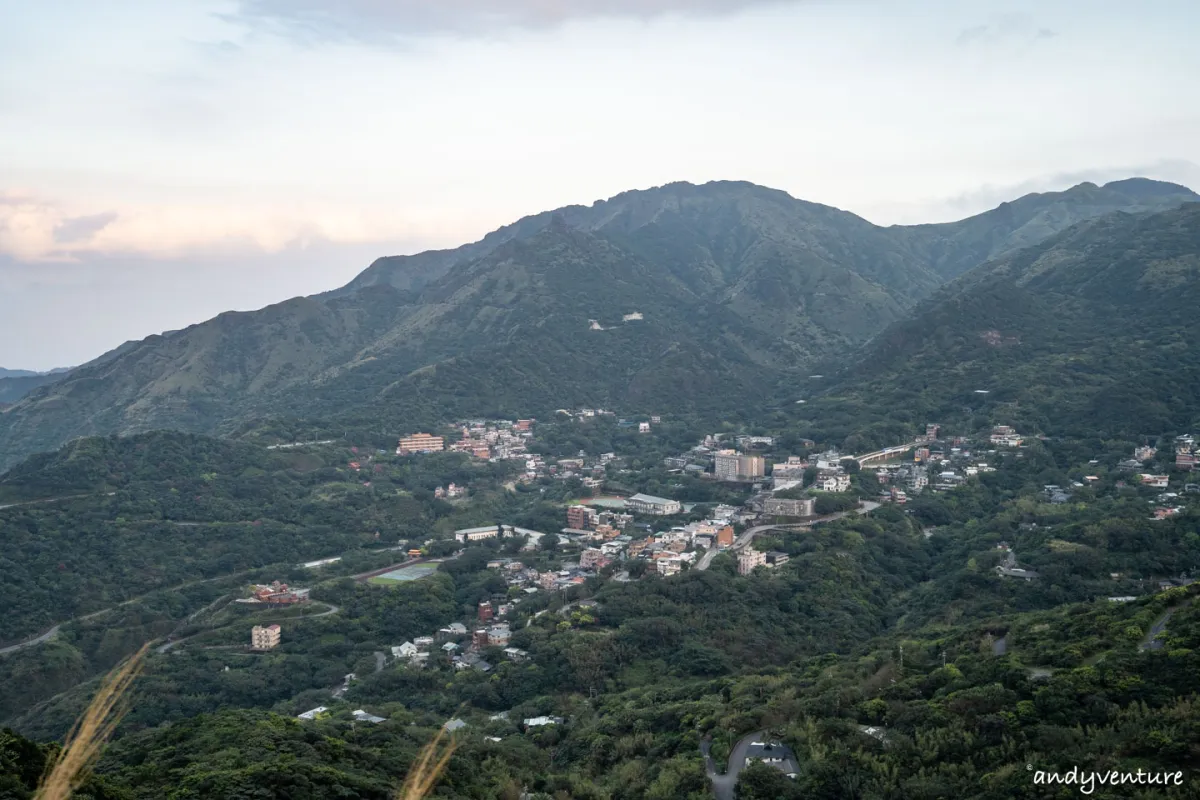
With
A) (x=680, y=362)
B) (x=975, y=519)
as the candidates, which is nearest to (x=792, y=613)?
(x=975, y=519)

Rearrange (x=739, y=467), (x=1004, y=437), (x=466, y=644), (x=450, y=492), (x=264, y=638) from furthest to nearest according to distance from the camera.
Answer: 1. (x=450, y=492)
2. (x=739, y=467)
3. (x=1004, y=437)
4. (x=264, y=638)
5. (x=466, y=644)

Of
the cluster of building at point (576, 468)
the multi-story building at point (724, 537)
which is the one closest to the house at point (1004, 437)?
the multi-story building at point (724, 537)

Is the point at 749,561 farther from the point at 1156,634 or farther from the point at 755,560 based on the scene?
the point at 1156,634

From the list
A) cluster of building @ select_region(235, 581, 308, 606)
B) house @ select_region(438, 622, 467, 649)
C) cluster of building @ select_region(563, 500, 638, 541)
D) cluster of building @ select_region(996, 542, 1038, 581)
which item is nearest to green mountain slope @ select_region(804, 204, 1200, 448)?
cluster of building @ select_region(563, 500, 638, 541)

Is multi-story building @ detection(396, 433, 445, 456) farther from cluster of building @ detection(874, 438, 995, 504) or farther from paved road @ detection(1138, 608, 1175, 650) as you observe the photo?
paved road @ detection(1138, 608, 1175, 650)

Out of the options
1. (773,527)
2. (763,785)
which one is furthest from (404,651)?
(763,785)

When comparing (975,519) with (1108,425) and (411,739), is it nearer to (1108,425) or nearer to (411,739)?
(1108,425)
